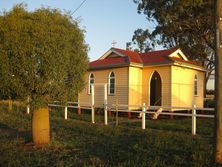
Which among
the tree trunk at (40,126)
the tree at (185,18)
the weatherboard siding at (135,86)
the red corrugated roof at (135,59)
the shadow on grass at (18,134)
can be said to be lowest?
the shadow on grass at (18,134)

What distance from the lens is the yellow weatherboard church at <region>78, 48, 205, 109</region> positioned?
79.1 feet

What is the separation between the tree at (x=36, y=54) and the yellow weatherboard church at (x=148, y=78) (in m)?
12.3

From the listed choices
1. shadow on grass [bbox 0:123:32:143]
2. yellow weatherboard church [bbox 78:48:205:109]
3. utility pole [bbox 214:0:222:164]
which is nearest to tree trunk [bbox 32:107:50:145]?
shadow on grass [bbox 0:123:32:143]

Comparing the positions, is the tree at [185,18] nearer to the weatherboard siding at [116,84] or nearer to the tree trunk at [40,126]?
the weatherboard siding at [116,84]

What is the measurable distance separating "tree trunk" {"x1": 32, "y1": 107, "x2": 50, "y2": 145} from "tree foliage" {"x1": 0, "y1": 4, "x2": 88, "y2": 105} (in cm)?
79

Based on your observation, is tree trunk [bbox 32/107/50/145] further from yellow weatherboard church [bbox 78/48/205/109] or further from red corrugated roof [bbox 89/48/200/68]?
red corrugated roof [bbox 89/48/200/68]

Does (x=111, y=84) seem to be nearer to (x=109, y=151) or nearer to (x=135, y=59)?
(x=135, y=59)

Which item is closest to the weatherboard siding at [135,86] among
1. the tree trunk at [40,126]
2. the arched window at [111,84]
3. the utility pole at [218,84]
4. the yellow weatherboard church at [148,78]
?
the yellow weatherboard church at [148,78]

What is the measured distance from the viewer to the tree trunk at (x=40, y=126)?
1099 cm

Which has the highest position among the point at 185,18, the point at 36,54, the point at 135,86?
the point at 185,18

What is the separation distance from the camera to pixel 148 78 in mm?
25250

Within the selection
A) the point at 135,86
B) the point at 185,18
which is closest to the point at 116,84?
the point at 135,86

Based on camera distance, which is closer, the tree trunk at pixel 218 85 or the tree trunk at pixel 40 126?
the tree trunk at pixel 218 85

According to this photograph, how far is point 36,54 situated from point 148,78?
15983 mm
